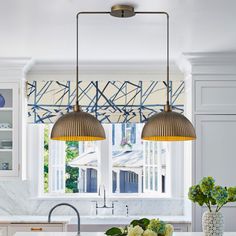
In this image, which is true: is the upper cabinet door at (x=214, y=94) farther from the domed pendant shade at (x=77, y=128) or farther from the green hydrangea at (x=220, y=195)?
the domed pendant shade at (x=77, y=128)

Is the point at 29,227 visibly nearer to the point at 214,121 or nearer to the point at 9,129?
the point at 9,129

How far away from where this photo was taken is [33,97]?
5539 millimetres

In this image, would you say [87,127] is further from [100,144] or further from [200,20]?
[100,144]

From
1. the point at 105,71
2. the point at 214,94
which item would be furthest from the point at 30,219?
the point at 214,94

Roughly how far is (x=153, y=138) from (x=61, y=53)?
6.86 feet

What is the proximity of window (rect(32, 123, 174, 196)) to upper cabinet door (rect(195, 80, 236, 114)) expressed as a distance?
0.98 metres

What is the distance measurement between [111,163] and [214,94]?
1568mm

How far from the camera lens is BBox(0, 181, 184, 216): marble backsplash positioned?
5590 millimetres

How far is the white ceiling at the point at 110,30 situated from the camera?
309 cm

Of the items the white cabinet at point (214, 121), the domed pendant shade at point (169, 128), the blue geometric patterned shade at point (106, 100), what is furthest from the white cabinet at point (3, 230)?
the domed pendant shade at point (169, 128)

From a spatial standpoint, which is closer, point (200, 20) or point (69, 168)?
point (200, 20)

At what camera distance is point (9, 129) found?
5227 mm

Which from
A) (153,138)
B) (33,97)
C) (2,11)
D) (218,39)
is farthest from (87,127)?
(33,97)

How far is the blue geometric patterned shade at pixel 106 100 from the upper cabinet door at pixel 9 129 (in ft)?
1.08
